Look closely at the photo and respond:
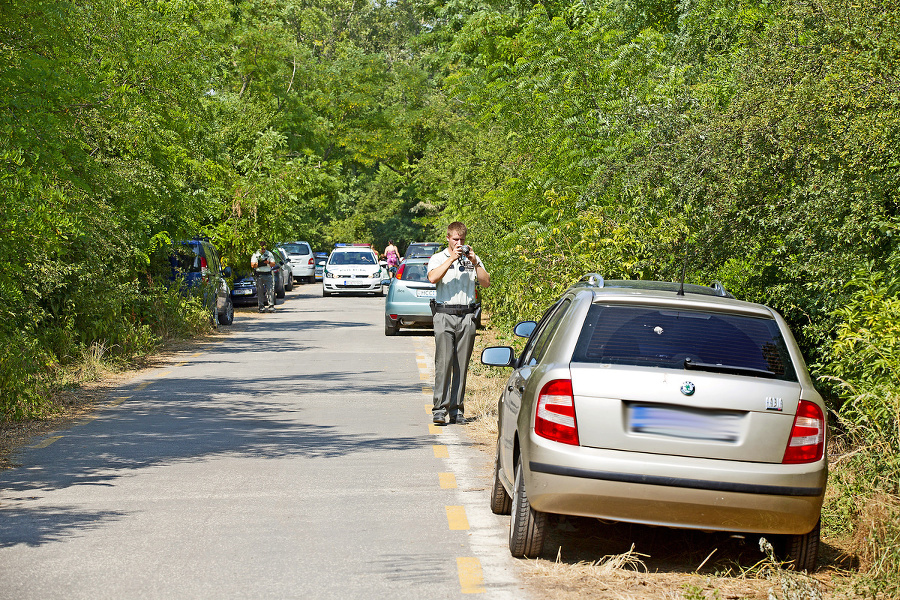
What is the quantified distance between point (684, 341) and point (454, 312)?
5.34 m

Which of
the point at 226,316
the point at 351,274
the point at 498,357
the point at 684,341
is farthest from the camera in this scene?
the point at 351,274

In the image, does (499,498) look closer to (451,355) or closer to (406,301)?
(451,355)

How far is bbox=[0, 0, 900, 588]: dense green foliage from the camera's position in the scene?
853cm

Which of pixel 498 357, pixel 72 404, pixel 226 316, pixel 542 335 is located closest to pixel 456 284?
pixel 498 357

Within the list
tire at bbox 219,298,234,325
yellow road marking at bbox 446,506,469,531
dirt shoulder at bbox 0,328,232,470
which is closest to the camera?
yellow road marking at bbox 446,506,469,531

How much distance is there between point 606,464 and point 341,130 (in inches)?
2337

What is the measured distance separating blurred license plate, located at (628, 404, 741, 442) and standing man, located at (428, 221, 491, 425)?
18.1 feet

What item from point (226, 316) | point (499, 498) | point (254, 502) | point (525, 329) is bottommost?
point (226, 316)

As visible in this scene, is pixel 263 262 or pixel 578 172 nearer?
pixel 578 172

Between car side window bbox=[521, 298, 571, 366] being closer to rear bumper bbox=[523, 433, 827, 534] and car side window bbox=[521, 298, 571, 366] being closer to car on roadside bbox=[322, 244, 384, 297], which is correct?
rear bumper bbox=[523, 433, 827, 534]

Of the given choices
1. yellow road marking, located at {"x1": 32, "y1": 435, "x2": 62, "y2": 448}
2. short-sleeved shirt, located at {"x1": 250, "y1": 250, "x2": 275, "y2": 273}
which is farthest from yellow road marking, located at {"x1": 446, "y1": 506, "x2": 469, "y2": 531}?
short-sleeved shirt, located at {"x1": 250, "y1": 250, "x2": 275, "y2": 273}

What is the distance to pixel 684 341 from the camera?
5.89 meters

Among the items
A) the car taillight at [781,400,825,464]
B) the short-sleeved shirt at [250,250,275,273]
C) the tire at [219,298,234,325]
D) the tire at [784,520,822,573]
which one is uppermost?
the car taillight at [781,400,825,464]

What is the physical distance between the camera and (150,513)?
7172mm
